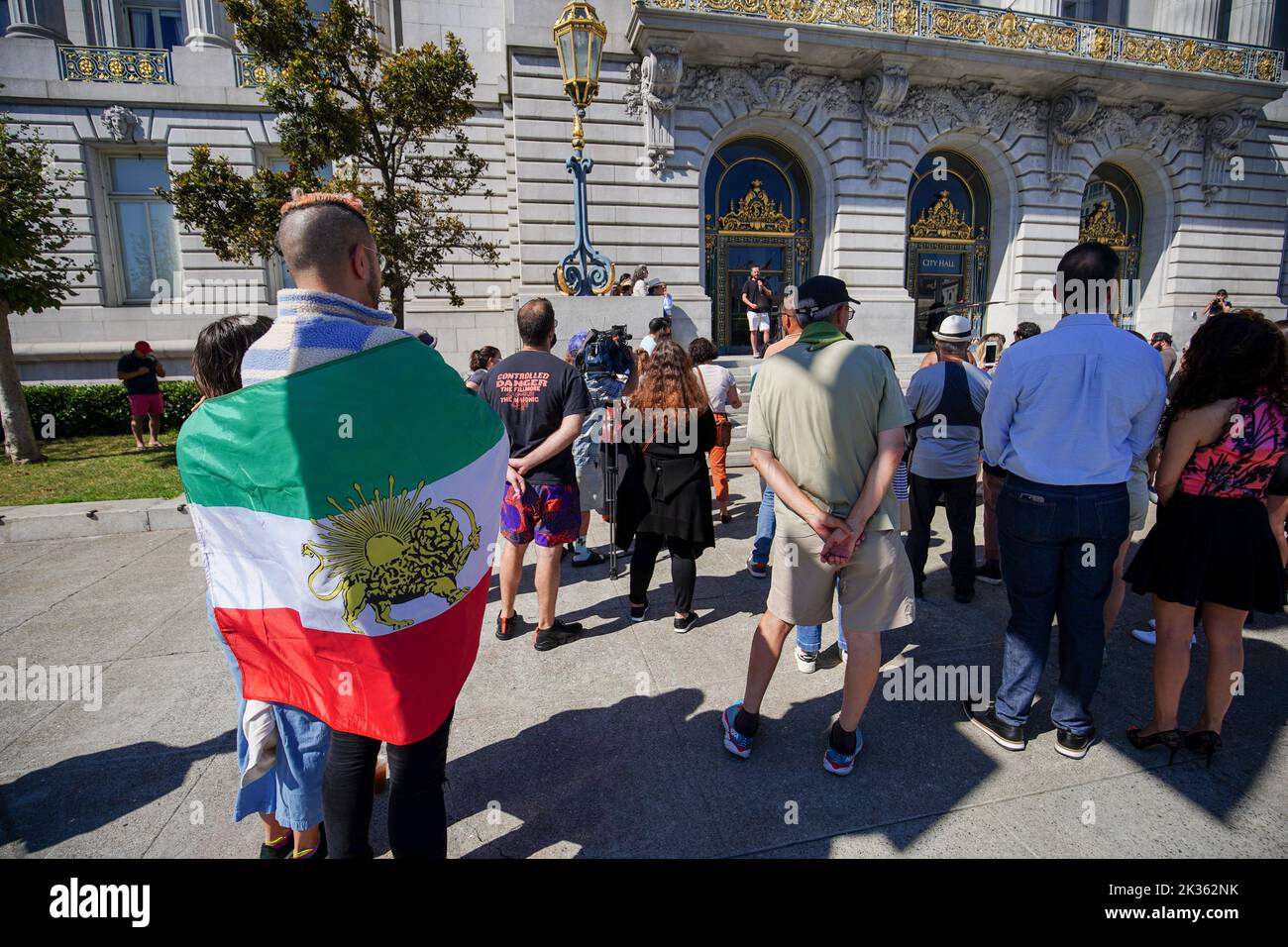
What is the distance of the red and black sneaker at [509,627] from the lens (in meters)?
4.35

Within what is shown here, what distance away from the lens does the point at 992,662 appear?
3.89 metres

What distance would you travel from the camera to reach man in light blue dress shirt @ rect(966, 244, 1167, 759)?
2.87 metres

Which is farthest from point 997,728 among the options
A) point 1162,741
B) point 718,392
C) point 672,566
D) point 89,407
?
point 89,407

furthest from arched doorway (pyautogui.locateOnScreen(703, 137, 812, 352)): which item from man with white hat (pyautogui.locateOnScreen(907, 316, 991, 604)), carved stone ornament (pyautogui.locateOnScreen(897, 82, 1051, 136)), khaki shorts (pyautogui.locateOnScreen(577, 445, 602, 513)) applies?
man with white hat (pyautogui.locateOnScreen(907, 316, 991, 604))

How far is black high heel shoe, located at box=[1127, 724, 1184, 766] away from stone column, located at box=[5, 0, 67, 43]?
26491 mm

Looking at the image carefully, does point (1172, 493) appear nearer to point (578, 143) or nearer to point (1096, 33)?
point (578, 143)

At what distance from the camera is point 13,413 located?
10.4 m

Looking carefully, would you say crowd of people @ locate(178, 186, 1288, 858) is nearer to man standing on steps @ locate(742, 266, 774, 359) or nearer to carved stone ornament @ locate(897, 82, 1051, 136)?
man standing on steps @ locate(742, 266, 774, 359)

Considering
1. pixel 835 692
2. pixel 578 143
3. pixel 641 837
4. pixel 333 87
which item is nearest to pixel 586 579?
pixel 835 692

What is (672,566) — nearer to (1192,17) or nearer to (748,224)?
(748,224)

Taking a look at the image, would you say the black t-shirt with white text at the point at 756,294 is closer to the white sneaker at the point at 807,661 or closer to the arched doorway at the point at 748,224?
the arched doorway at the point at 748,224

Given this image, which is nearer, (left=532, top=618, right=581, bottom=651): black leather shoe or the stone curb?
(left=532, top=618, right=581, bottom=651): black leather shoe

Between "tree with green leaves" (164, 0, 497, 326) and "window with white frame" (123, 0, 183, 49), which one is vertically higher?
"window with white frame" (123, 0, 183, 49)

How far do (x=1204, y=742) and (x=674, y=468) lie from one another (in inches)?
128
